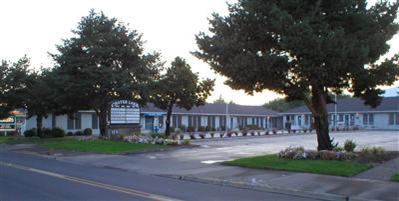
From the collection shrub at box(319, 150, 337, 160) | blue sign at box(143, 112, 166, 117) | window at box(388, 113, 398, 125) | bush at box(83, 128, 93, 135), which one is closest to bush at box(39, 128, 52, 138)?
bush at box(83, 128, 93, 135)

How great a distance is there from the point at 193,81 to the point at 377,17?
71.6 ft

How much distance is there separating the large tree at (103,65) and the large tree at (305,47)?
52.1 ft

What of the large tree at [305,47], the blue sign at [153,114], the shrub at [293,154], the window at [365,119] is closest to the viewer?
the large tree at [305,47]

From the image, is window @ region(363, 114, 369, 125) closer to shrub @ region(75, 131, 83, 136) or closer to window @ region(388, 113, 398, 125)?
window @ region(388, 113, 398, 125)

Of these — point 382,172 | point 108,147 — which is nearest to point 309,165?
point 382,172

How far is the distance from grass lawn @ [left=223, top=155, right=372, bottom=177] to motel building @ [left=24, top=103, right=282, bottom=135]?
17.1 meters

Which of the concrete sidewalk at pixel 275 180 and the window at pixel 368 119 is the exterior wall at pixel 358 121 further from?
the concrete sidewalk at pixel 275 180

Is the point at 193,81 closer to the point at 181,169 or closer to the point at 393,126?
the point at 181,169

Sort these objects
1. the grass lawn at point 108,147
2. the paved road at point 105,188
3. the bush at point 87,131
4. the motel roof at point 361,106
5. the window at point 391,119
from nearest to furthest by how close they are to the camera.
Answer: the paved road at point 105,188 → the grass lawn at point 108,147 → the bush at point 87,131 → the motel roof at point 361,106 → the window at point 391,119

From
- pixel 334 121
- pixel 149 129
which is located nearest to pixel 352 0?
pixel 149 129

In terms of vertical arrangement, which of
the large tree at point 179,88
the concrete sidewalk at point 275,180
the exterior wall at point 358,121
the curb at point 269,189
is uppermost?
the large tree at point 179,88

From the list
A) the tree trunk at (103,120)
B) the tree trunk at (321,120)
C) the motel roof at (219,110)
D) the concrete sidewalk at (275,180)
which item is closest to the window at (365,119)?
the motel roof at (219,110)

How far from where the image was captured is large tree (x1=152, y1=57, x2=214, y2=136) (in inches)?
1569

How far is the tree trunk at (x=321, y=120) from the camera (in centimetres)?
2152
